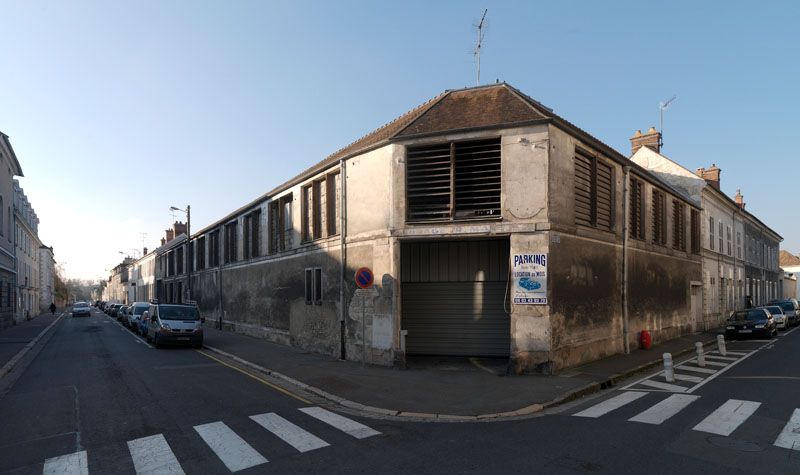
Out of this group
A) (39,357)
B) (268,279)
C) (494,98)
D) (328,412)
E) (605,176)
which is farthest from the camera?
(268,279)

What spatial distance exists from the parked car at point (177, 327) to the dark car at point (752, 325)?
2395 centimetres

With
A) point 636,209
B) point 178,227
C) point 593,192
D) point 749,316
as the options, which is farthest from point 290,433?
point 178,227

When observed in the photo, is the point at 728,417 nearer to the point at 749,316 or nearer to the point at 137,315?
the point at 749,316

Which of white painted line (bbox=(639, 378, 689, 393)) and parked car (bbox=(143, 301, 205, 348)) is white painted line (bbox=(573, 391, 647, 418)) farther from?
parked car (bbox=(143, 301, 205, 348))

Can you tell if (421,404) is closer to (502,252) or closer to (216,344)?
(502,252)

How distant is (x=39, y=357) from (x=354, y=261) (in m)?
12.6

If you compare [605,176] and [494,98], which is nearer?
[494,98]

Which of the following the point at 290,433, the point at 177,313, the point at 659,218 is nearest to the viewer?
the point at 290,433

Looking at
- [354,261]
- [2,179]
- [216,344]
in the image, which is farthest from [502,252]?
[2,179]

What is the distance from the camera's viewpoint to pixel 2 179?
3008 cm

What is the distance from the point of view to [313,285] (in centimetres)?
1778

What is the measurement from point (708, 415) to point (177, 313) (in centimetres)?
1924

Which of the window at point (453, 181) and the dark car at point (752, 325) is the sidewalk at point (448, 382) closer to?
the window at point (453, 181)

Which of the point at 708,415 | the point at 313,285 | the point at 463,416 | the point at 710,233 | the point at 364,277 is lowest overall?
the point at 463,416
